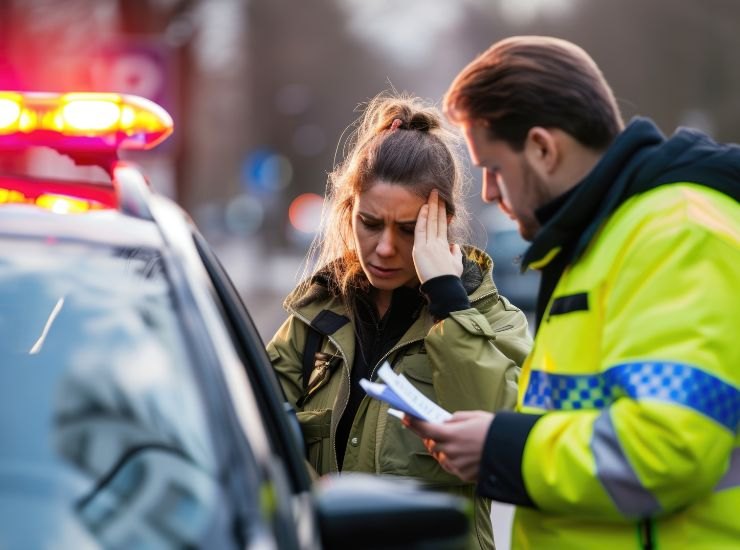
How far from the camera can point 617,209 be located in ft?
7.64

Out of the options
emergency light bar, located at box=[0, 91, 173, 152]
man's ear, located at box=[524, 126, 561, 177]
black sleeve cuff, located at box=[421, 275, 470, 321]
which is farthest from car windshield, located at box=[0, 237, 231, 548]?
black sleeve cuff, located at box=[421, 275, 470, 321]

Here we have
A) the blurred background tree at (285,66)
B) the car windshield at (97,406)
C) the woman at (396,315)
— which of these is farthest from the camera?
the blurred background tree at (285,66)

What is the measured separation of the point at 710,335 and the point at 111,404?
0.97 meters

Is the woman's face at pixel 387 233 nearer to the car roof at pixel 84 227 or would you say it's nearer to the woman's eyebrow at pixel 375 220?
the woman's eyebrow at pixel 375 220

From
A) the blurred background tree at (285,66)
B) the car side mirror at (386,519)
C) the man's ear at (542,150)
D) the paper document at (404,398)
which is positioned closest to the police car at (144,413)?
the car side mirror at (386,519)

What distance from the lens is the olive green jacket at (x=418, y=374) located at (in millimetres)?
2896

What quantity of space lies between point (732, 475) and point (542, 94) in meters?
0.76

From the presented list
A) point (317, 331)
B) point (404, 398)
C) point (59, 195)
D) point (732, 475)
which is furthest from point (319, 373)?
point (732, 475)

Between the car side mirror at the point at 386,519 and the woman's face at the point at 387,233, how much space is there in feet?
4.20

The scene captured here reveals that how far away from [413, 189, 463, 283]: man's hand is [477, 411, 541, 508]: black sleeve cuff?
737 mm

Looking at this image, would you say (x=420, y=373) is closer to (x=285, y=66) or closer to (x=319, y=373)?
(x=319, y=373)

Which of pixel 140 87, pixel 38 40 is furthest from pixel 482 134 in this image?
pixel 38 40

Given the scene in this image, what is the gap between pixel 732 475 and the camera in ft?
7.35

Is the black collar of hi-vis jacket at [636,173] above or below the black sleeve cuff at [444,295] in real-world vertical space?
above
